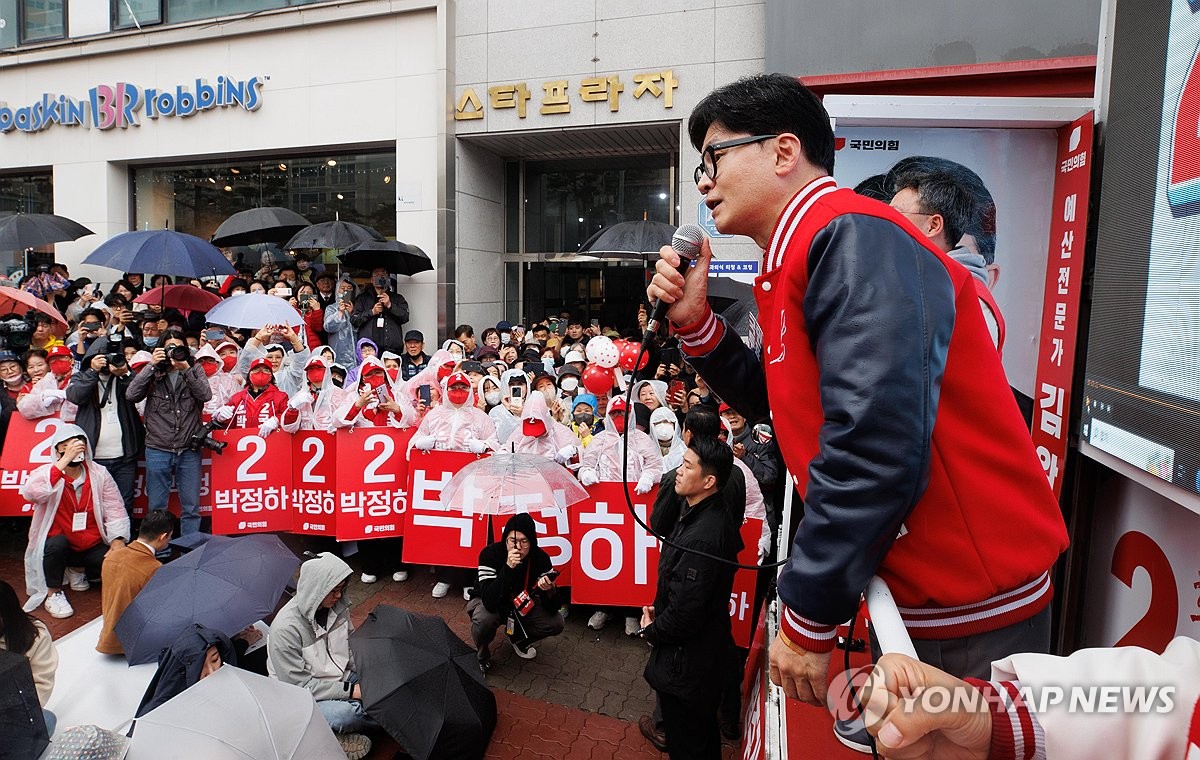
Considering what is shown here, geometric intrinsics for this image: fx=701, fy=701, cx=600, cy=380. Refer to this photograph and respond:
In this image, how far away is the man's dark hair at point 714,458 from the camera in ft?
11.9

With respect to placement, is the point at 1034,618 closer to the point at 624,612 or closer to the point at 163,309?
the point at 624,612

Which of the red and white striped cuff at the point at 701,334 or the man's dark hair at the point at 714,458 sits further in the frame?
the man's dark hair at the point at 714,458

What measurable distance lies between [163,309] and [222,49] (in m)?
6.79

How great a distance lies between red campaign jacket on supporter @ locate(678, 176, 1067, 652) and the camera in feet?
4.00

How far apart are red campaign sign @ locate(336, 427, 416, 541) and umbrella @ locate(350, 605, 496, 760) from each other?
1947 millimetres

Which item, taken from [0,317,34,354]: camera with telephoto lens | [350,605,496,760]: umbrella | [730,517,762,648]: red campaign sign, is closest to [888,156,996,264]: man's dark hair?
[730,517,762,648]: red campaign sign

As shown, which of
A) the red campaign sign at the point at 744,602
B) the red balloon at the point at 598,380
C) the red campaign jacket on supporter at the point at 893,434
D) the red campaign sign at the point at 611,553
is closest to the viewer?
the red campaign jacket on supporter at the point at 893,434

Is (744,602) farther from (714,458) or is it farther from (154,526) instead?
(154,526)

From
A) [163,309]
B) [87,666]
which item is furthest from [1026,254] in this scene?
[163,309]

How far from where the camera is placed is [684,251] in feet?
6.63

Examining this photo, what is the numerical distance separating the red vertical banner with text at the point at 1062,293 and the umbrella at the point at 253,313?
7549 millimetres

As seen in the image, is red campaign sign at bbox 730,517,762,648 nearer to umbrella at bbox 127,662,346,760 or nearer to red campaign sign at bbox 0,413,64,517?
umbrella at bbox 127,662,346,760

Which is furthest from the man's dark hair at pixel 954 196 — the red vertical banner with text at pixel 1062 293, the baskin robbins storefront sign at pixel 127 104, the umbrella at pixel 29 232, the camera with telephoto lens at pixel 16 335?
the baskin robbins storefront sign at pixel 127 104

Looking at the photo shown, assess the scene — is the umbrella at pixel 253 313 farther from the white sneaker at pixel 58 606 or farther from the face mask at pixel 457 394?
the white sneaker at pixel 58 606
